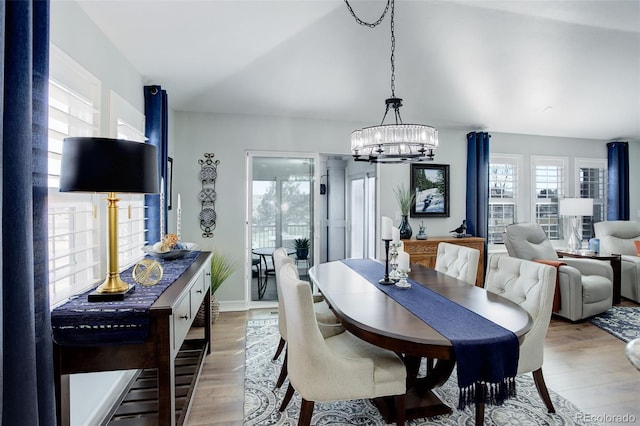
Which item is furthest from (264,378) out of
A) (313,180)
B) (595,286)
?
(595,286)

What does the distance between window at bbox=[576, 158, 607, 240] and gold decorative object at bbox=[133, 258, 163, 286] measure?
20.4 feet

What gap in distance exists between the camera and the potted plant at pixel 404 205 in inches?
180

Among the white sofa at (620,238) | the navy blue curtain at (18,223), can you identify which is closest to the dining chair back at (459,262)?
the navy blue curtain at (18,223)

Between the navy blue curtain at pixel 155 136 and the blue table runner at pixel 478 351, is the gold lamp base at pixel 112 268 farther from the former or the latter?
the blue table runner at pixel 478 351

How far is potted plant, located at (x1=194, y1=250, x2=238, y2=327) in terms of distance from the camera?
3931 mm

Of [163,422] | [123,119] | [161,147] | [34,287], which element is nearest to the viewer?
[34,287]

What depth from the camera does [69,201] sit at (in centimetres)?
190

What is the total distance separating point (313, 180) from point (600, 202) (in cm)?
480

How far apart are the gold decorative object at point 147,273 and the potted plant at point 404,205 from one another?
10.6 ft

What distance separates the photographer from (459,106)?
4.45m

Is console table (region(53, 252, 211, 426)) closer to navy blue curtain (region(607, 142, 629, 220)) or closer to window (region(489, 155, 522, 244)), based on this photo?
window (region(489, 155, 522, 244))

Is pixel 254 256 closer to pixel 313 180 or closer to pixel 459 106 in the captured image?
pixel 313 180

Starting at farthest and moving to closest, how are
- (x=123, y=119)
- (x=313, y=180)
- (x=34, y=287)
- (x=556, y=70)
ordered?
(x=313, y=180) → (x=556, y=70) → (x=123, y=119) → (x=34, y=287)

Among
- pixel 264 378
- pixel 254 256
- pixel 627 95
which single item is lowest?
pixel 264 378
